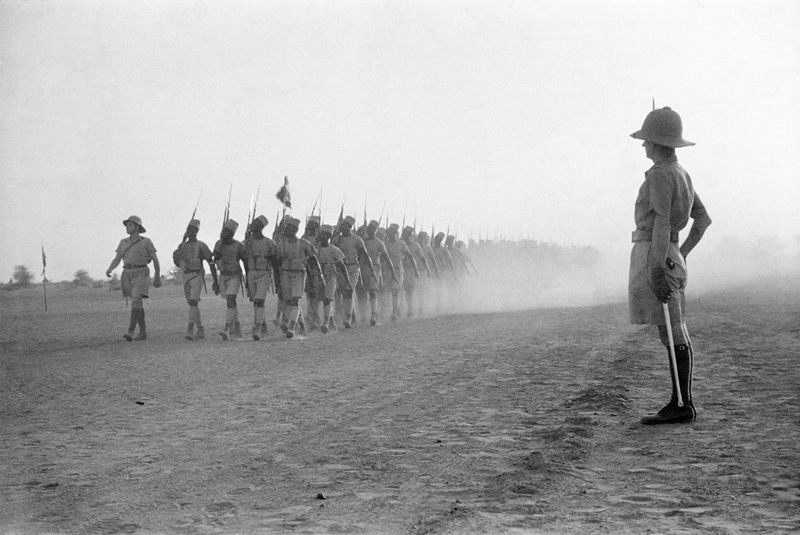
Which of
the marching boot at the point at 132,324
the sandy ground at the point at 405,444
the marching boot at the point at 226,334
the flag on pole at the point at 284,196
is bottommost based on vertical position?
the sandy ground at the point at 405,444

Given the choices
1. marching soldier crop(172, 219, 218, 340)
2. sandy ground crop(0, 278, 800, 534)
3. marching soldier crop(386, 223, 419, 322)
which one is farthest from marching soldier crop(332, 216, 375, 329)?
sandy ground crop(0, 278, 800, 534)

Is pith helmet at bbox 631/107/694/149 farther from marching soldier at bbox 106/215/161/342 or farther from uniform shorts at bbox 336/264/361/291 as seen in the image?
uniform shorts at bbox 336/264/361/291

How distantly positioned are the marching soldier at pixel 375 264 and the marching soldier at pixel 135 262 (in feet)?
21.7

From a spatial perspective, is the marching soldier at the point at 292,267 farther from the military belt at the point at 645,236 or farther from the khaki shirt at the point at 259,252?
the military belt at the point at 645,236

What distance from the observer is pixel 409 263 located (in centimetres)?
2528

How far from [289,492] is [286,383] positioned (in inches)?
199

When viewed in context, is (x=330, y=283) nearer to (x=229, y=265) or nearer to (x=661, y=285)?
(x=229, y=265)

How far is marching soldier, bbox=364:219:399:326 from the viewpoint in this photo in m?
22.1

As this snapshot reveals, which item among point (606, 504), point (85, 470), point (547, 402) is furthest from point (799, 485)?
point (85, 470)

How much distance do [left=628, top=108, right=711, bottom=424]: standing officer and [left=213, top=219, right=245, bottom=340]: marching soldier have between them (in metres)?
11.2

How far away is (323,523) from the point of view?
432cm

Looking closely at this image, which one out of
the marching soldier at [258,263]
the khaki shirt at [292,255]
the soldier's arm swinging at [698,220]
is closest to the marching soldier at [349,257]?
the khaki shirt at [292,255]

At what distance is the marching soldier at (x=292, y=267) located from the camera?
17.7 meters

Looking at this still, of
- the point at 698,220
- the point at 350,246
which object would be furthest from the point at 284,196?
the point at 698,220
